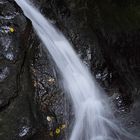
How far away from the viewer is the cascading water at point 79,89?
5.58 meters

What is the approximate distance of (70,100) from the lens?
564cm

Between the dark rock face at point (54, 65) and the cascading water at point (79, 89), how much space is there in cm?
16

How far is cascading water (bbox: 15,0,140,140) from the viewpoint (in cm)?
558

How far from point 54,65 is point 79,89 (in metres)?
0.67

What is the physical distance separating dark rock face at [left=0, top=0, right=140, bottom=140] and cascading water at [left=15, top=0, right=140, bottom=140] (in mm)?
164

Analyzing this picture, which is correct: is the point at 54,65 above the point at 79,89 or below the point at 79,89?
above

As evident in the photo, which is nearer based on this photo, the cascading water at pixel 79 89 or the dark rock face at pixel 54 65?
the dark rock face at pixel 54 65

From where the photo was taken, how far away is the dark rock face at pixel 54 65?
15.3ft

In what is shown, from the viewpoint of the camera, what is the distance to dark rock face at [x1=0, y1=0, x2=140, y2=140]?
466cm

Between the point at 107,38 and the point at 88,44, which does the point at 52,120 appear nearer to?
the point at 88,44

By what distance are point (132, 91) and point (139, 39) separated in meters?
1.38

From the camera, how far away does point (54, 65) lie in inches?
222

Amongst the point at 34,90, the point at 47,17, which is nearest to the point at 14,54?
the point at 34,90

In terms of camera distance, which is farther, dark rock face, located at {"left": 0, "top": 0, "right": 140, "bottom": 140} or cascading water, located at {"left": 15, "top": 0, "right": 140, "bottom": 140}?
cascading water, located at {"left": 15, "top": 0, "right": 140, "bottom": 140}
